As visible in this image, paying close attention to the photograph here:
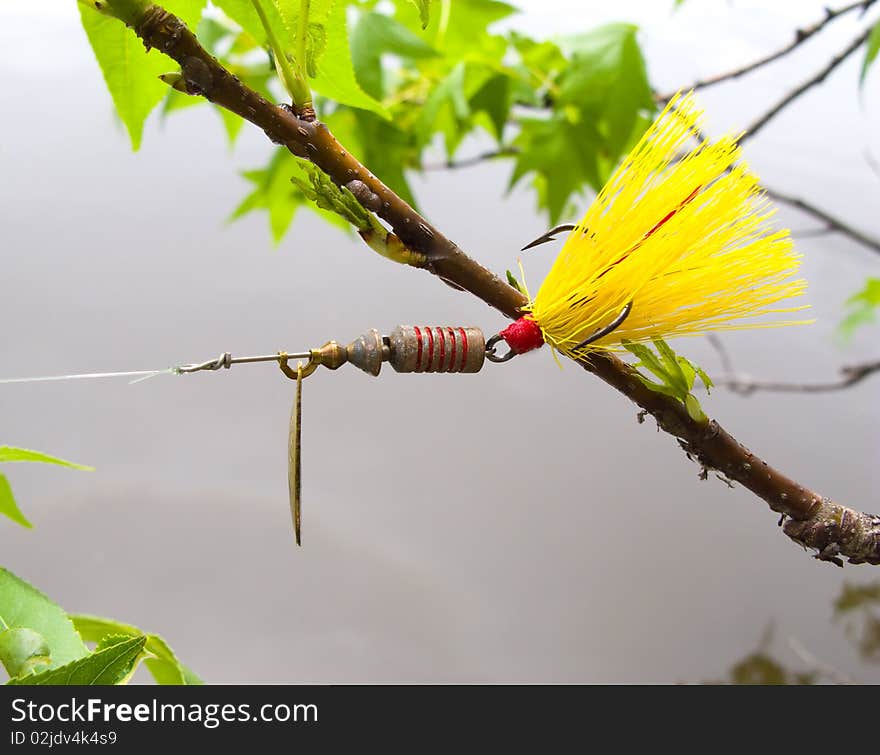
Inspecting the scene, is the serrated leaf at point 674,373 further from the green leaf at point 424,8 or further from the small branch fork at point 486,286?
the green leaf at point 424,8

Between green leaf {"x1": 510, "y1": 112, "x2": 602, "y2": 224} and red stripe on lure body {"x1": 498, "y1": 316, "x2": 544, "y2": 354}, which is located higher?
green leaf {"x1": 510, "y1": 112, "x2": 602, "y2": 224}

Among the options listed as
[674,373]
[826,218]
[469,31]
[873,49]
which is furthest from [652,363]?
[826,218]

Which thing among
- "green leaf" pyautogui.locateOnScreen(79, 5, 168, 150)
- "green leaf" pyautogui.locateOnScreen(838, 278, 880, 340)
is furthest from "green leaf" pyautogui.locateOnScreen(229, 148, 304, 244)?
"green leaf" pyautogui.locateOnScreen(838, 278, 880, 340)

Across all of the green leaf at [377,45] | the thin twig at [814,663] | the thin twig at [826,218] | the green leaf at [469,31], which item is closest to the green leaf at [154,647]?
the green leaf at [377,45]

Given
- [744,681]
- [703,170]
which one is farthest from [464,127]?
[744,681]

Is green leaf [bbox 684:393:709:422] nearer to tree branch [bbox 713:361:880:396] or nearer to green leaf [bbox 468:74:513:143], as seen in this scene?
green leaf [bbox 468:74:513:143]

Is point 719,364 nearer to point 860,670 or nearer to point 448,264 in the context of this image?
point 860,670
